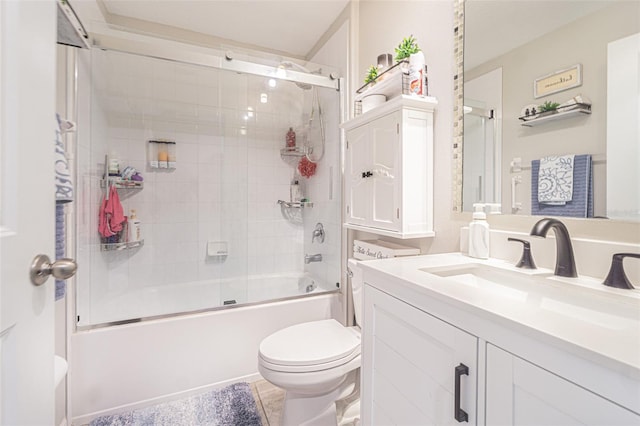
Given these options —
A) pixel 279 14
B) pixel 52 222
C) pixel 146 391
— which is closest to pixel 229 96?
pixel 279 14

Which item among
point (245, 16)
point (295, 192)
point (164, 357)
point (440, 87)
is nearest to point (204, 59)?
point (245, 16)

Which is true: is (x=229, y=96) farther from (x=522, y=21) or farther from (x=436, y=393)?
(x=436, y=393)

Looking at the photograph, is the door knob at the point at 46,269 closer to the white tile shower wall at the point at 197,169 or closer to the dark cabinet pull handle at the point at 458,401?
the dark cabinet pull handle at the point at 458,401

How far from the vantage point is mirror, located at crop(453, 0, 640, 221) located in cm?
77

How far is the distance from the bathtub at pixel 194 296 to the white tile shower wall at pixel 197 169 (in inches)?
Result: 2.2

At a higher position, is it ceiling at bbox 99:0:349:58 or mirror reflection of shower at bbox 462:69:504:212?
ceiling at bbox 99:0:349:58

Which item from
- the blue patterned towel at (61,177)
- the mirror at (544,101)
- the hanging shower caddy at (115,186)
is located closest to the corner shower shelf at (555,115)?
the mirror at (544,101)

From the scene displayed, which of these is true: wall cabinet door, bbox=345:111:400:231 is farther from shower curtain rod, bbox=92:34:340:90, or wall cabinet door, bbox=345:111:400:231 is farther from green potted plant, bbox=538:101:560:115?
shower curtain rod, bbox=92:34:340:90

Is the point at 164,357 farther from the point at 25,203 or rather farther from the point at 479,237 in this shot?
the point at 479,237

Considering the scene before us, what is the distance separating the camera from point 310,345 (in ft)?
4.55

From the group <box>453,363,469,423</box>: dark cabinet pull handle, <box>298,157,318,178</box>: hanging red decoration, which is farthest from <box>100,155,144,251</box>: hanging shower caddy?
<box>453,363,469,423</box>: dark cabinet pull handle

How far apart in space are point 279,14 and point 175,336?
2.29 m

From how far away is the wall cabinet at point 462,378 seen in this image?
17.3 inches

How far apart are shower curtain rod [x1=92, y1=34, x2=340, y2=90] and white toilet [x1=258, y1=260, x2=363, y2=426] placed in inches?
56.6
